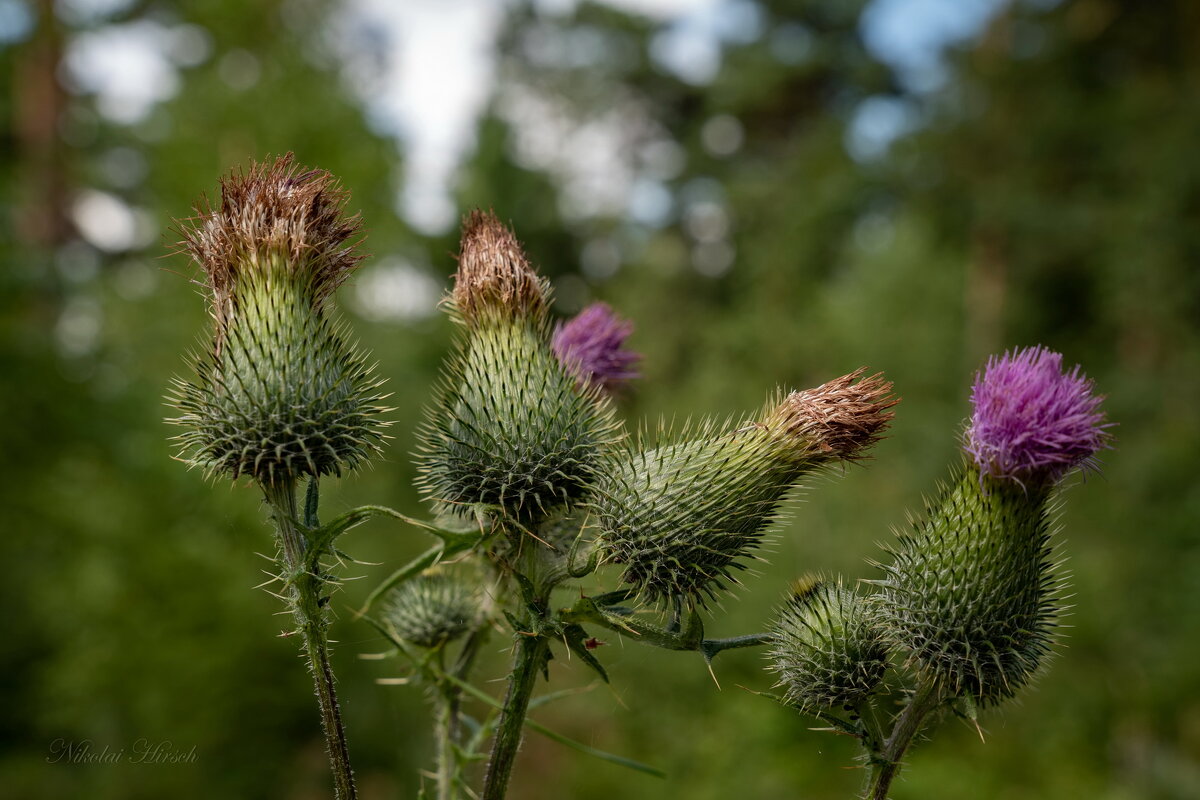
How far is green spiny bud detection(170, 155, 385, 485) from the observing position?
99.1 inches

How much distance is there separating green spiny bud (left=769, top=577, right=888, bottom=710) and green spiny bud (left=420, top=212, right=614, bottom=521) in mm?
827

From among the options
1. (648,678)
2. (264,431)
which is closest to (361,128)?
(648,678)

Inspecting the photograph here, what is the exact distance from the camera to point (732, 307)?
34.4 m

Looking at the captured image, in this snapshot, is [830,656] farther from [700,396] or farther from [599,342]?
[700,396]

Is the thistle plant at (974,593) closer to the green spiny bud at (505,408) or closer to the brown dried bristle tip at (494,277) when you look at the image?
the green spiny bud at (505,408)

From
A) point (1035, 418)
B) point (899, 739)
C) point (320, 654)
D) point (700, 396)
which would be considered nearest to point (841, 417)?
point (1035, 418)

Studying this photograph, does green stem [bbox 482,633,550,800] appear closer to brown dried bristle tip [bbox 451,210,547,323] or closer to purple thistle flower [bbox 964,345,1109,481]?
brown dried bristle tip [bbox 451,210,547,323]

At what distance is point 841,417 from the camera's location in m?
2.79

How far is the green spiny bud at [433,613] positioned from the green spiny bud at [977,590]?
1491 millimetres

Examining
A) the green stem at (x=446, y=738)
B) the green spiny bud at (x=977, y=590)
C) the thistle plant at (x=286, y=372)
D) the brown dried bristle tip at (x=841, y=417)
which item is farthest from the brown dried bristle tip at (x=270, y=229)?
the green spiny bud at (x=977, y=590)

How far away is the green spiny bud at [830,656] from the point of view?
2480 millimetres

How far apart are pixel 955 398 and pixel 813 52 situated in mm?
18683

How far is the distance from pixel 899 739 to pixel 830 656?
28 cm

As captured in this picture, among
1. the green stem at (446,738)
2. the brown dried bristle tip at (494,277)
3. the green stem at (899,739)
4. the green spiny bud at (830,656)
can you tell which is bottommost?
the green stem at (446,738)
